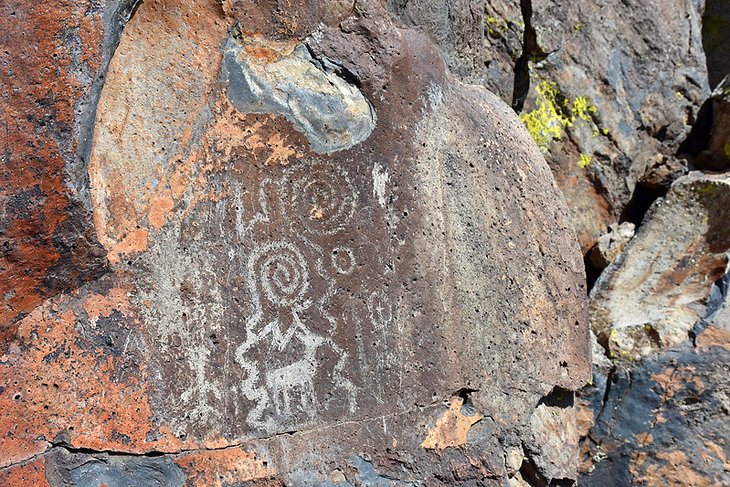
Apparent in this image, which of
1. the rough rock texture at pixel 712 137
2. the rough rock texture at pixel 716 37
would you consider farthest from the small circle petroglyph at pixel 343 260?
the rough rock texture at pixel 716 37

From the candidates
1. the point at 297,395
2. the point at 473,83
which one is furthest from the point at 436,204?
the point at 473,83

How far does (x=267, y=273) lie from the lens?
147cm

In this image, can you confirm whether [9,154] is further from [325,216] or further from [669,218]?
[669,218]

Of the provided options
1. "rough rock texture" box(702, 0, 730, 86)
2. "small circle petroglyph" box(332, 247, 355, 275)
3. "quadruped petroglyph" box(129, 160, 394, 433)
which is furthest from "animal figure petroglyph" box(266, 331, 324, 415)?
"rough rock texture" box(702, 0, 730, 86)

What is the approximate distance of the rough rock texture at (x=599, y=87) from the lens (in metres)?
2.58

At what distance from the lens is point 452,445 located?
159 centimetres

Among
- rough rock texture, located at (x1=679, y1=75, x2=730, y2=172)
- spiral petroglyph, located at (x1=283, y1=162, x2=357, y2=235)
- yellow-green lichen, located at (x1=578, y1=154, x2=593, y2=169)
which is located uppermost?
rough rock texture, located at (x1=679, y1=75, x2=730, y2=172)

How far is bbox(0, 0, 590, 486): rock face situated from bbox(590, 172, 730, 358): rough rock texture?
77 cm

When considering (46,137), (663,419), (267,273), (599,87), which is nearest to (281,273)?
(267,273)

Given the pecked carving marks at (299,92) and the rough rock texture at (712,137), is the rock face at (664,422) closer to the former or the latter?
the rough rock texture at (712,137)

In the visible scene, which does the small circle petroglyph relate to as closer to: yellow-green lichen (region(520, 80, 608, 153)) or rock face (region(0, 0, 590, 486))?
rock face (region(0, 0, 590, 486))

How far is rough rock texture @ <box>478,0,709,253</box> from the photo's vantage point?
2580 millimetres

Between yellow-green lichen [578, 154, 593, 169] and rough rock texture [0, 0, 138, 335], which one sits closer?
rough rock texture [0, 0, 138, 335]

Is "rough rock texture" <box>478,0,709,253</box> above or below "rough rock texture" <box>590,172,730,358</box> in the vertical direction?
above
